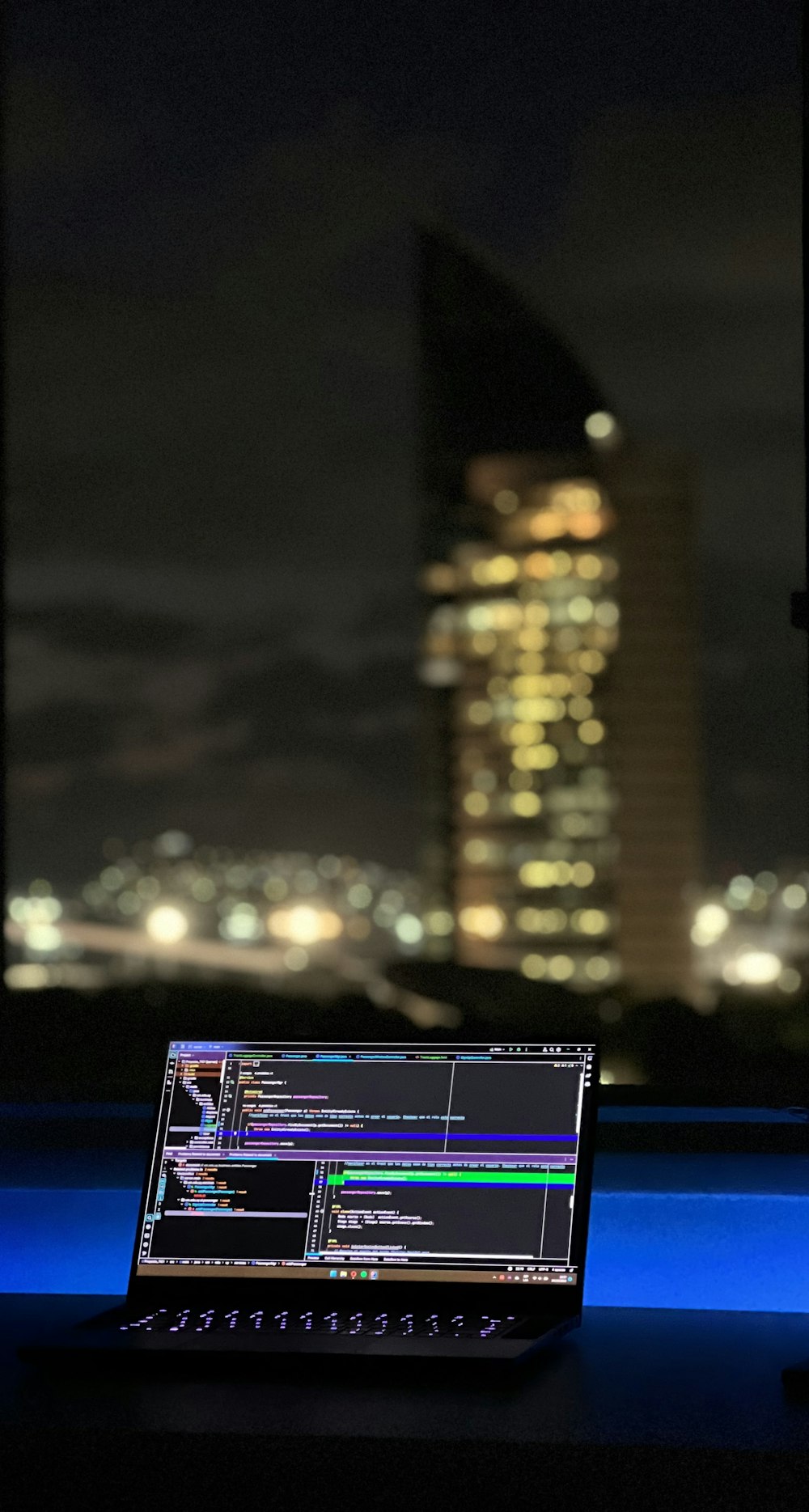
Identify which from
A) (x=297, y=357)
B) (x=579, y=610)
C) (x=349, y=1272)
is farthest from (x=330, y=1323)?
(x=297, y=357)

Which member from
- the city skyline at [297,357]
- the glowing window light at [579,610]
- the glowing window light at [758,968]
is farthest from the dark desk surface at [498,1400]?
the glowing window light at [579,610]

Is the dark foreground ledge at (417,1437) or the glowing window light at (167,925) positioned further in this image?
the glowing window light at (167,925)

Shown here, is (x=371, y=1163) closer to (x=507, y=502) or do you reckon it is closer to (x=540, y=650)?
(x=540, y=650)

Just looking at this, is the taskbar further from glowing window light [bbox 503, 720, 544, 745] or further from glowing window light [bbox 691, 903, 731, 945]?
glowing window light [bbox 503, 720, 544, 745]

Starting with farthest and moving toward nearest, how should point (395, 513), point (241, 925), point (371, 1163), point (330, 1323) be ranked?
1. point (395, 513)
2. point (241, 925)
3. point (371, 1163)
4. point (330, 1323)

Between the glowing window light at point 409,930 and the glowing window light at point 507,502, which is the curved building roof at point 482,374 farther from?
the glowing window light at point 409,930

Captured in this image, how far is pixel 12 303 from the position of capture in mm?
2574

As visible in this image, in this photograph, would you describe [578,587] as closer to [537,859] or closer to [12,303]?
[537,859]

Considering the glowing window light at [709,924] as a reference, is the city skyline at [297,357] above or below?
above

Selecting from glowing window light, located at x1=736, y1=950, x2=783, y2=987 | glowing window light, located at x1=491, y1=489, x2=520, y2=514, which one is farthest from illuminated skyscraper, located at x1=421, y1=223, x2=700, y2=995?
glowing window light, located at x1=736, y1=950, x2=783, y2=987

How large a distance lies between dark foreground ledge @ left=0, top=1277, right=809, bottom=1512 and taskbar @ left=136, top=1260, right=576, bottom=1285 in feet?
0.38

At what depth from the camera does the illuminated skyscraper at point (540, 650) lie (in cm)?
242

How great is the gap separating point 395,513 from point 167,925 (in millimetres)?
775

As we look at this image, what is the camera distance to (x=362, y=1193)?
166 centimetres
